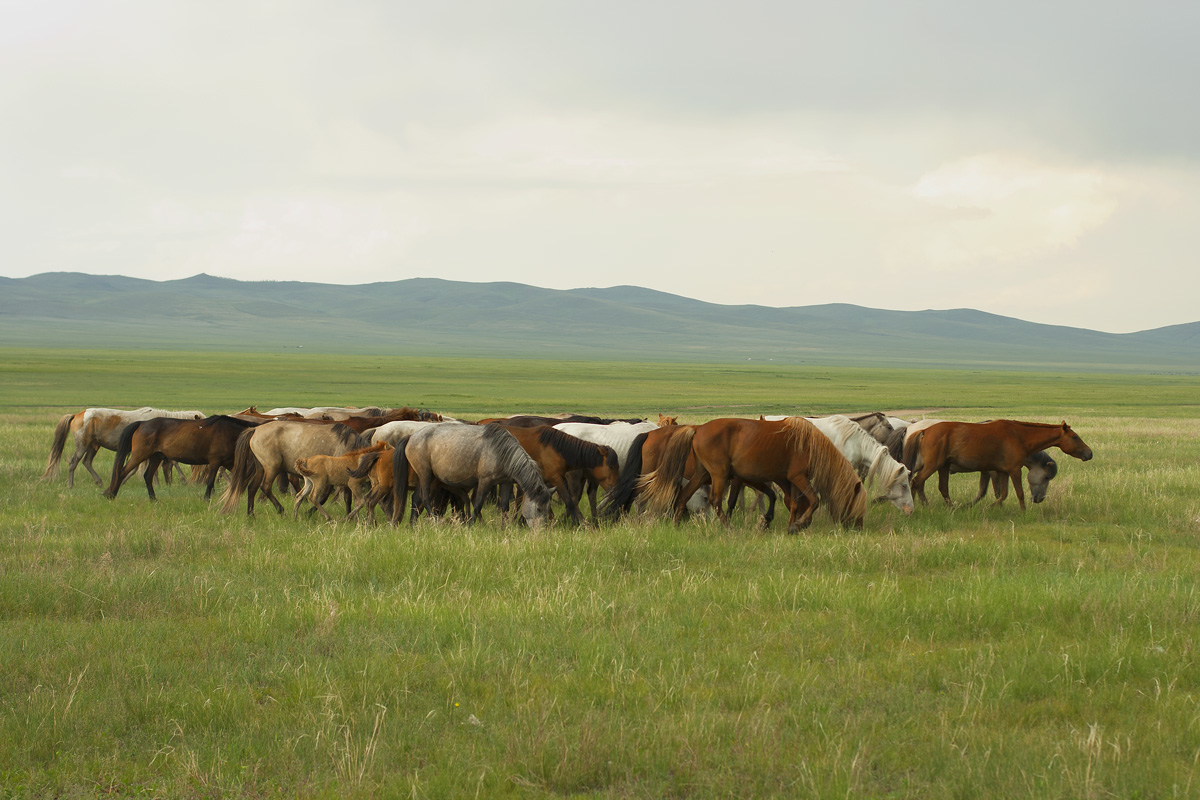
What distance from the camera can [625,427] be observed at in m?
13.5

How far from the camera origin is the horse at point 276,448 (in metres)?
12.6

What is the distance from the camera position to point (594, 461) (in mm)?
12117

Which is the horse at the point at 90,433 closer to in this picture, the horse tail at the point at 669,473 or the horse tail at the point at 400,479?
the horse tail at the point at 400,479

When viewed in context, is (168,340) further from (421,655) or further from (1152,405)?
(421,655)

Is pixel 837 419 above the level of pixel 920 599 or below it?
above

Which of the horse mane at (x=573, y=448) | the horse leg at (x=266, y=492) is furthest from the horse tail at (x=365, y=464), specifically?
the horse mane at (x=573, y=448)

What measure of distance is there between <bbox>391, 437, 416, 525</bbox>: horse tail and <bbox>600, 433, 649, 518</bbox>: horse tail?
2471 mm

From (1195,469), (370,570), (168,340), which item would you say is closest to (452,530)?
(370,570)

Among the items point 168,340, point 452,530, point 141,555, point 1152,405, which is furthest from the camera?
point 168,340

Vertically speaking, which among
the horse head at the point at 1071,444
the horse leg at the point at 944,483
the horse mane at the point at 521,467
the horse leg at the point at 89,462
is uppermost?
the horse head at the point at 1071,444

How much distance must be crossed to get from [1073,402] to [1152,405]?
4.60 metres

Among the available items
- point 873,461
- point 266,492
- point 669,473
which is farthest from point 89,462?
point 873,461

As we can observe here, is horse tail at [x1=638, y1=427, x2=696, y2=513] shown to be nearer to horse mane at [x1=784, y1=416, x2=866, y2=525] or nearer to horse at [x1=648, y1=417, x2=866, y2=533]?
horse at [x1=648, y1=417, x2=866, y2=533]

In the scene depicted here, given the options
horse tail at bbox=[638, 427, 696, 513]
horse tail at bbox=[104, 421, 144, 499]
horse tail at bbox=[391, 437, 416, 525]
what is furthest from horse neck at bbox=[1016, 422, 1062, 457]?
horse tail at bbox=[104, 421, 144, 499]
